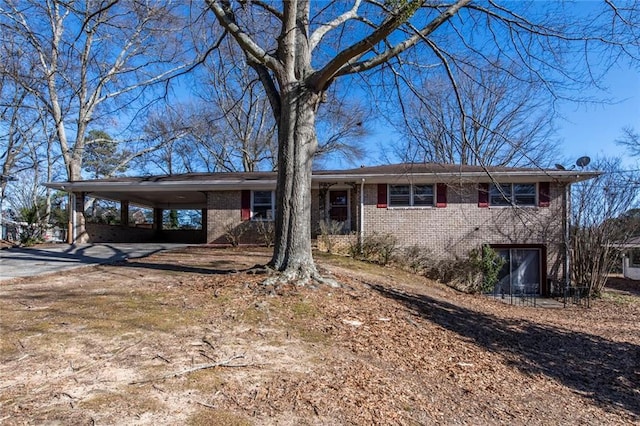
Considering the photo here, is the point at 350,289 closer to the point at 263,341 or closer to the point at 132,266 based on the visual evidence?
the point at 263,341

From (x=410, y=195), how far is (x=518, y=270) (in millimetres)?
4956

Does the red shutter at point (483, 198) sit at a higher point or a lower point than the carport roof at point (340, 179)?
lower

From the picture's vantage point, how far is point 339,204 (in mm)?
16406

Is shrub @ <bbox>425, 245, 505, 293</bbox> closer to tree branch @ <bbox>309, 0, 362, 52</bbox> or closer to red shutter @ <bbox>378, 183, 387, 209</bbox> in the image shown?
red shutter @ <bbox>378, 183, 387, 209</bbox>

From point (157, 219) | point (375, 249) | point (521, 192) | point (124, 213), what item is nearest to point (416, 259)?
point (375, 249)

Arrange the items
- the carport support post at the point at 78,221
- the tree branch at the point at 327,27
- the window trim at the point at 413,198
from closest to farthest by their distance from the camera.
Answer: the tree branch at the point at 327,27 < the window trim at the point at 413,198 < the carport support post at the point at 78,221

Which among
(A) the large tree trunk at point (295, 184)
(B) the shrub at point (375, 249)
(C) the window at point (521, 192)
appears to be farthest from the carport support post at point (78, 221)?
(C) the window at point (521, 192)

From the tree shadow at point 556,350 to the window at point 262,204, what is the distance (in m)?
8.88

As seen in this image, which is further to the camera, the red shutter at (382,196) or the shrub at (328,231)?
the red shutter at (382,196)

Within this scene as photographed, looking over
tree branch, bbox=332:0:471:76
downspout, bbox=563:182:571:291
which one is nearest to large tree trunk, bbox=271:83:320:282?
tree branch, bbox=332:0:471:76

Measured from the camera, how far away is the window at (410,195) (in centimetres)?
1499

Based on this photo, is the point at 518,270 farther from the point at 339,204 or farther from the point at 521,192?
the point at 339,204

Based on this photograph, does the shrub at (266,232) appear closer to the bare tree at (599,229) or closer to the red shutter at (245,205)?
Result: the red shutter at (245,205)

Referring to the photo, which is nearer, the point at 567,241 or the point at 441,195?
the point at 567,241
